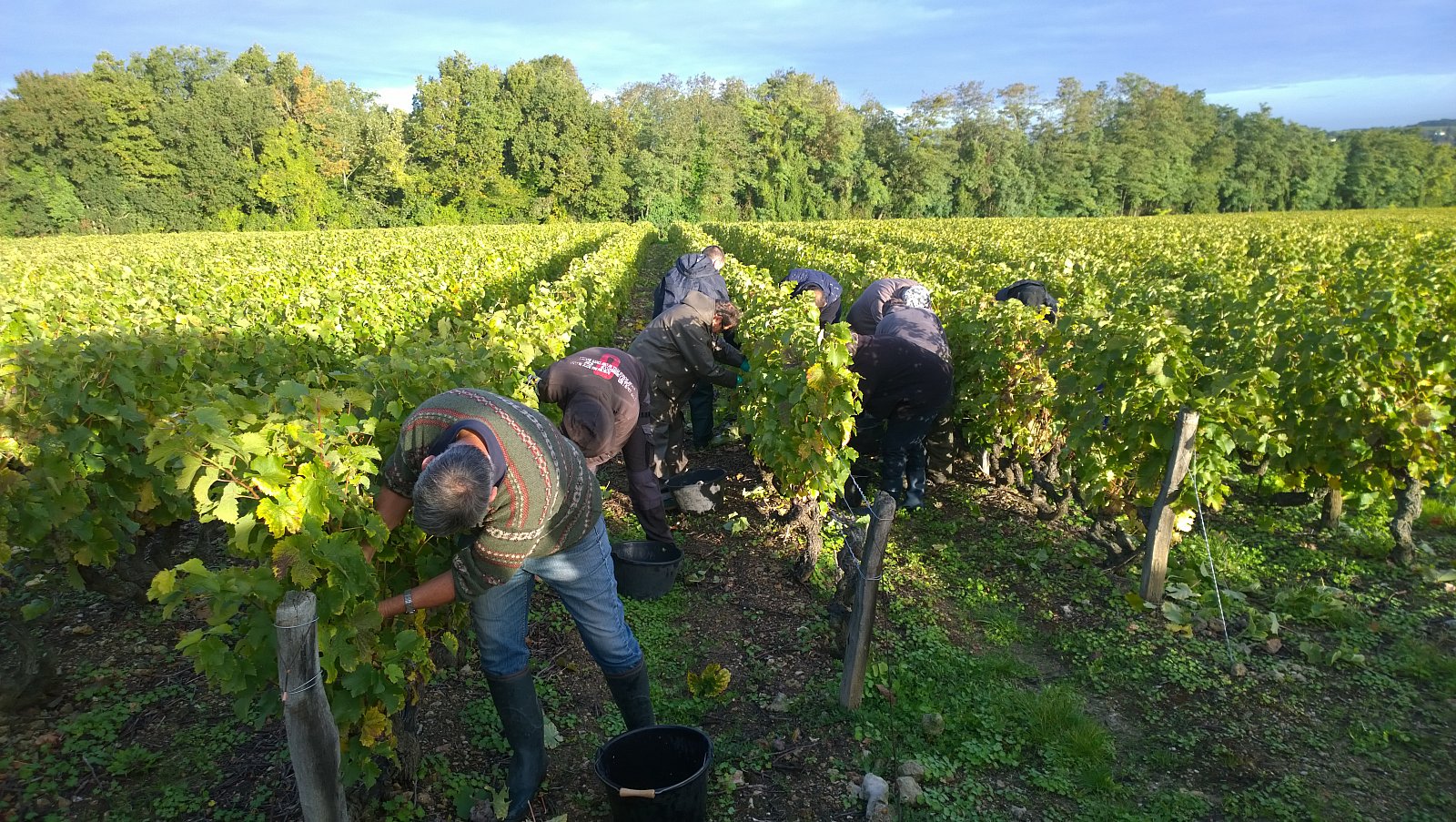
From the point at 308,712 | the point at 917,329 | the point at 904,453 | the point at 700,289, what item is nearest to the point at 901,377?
the point at 917,329

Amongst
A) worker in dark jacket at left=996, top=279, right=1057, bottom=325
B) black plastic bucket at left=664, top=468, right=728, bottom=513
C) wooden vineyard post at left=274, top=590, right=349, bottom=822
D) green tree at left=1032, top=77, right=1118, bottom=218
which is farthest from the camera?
green tree at left=1032, top=77, right=1118, bottom=218

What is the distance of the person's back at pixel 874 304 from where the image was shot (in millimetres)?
6641

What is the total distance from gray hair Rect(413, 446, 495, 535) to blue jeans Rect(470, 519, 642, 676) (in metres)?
0.65

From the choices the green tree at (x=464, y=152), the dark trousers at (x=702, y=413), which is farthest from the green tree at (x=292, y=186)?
the dark trousers at (x=702, y=413)

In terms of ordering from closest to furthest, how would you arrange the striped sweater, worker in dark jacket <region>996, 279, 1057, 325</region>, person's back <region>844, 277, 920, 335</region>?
the striped sweater, person's back <region>844, 277, 920, 335</region>, worker in dark jacket <region>996, 279, 1057, 325</region>

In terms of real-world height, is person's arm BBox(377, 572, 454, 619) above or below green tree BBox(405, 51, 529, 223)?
below

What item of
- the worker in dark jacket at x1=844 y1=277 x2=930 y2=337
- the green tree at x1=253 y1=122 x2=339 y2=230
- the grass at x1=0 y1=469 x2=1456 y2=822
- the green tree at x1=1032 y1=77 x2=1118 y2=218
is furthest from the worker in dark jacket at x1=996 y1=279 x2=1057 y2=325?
the green tree at x1=1032 y1=77 x2=1118 y2=218

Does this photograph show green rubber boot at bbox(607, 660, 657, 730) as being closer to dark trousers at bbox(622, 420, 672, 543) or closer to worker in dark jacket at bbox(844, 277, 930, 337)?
dark trousers at bbox(622, 420, 672, 543)

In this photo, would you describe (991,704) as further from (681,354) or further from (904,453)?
(681,354)

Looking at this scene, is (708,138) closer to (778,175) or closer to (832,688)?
(778,175)

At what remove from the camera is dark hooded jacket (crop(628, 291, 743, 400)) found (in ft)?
19.9

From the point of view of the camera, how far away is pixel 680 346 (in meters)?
6.11

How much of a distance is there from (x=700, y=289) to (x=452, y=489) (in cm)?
507

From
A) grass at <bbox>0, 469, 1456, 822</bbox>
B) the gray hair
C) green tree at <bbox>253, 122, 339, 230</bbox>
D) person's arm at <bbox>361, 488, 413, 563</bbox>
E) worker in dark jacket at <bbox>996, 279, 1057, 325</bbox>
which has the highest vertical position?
green tree at <bbox>253, 122, 339, 230</bbox>
